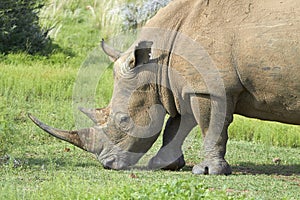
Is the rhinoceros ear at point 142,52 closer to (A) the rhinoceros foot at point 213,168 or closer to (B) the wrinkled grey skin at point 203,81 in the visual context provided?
(B) the wrinkled grey skin at point 203,81

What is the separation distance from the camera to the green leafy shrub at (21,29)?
18.8 meters

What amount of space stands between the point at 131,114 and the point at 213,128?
939 millimetres

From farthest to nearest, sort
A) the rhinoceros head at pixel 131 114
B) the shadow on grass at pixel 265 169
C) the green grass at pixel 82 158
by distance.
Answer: the shadow on grass at pixel 265 169, the rhinoceros head at pixel 131 114, the green grass at pixel 82 158

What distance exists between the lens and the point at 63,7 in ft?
75.6

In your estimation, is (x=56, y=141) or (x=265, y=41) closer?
(x=265, y=41)

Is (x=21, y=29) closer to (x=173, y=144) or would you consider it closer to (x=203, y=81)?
(x=173, y=144)

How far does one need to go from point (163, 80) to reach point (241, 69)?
37.6 inches

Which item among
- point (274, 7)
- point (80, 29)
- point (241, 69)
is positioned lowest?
point (80, 29)

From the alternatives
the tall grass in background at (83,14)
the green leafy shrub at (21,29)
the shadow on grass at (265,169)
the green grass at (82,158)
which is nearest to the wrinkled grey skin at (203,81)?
the green grass at (82,158)

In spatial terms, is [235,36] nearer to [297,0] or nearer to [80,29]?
[297,0]

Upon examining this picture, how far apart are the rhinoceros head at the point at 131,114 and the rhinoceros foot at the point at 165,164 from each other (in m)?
0.23

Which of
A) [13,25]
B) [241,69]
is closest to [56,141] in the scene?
[241,69]

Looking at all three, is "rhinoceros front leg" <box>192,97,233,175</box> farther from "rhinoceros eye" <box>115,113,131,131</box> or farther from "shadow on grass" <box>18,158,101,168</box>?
"shadow on grass" <box>18,158,101,168</box>

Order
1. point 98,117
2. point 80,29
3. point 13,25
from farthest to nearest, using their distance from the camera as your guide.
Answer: point 80,29 → point 13,25 → point 98,117
